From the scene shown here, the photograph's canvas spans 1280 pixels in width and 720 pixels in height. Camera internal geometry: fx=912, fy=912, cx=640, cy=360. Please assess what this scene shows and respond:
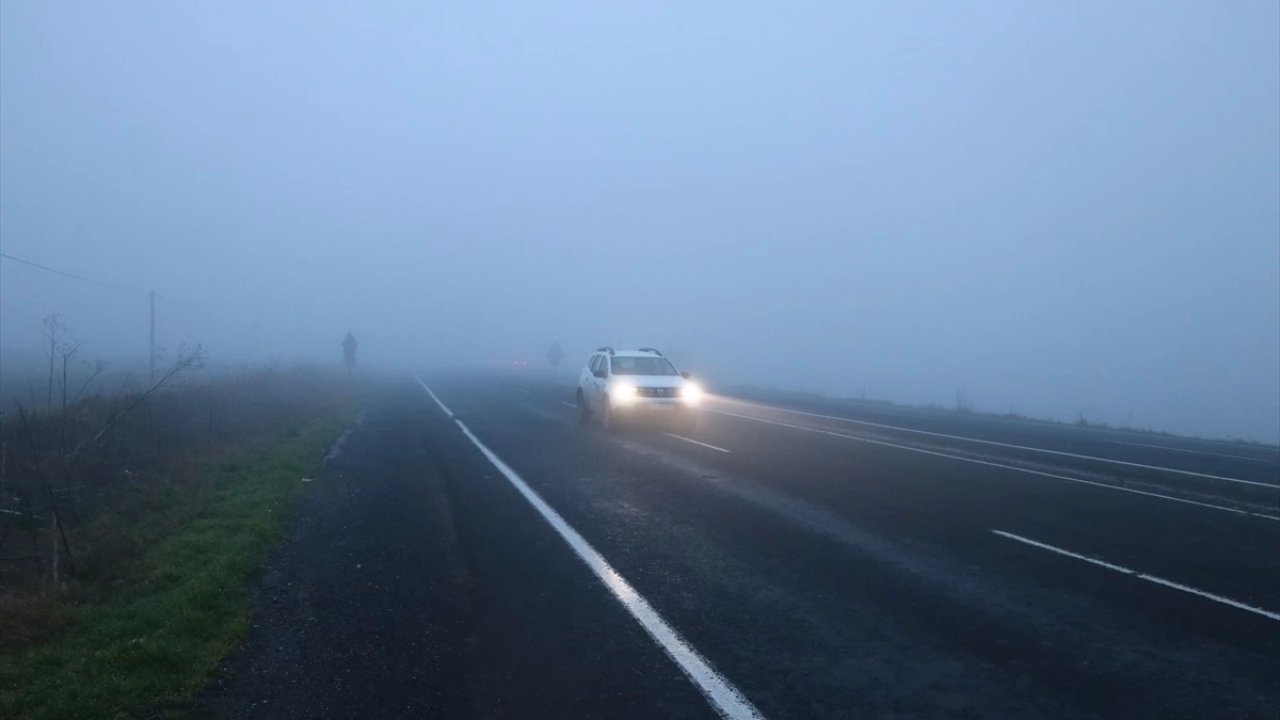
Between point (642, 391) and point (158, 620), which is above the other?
point (642, 391)

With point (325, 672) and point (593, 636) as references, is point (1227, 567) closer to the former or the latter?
point (593, 636)

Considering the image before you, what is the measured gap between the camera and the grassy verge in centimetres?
550

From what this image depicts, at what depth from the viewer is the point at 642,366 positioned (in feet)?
75.2

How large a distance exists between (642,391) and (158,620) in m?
15.2

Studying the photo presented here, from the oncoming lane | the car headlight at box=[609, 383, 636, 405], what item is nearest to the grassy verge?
the oncoming lane

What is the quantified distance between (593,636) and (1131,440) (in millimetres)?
23810

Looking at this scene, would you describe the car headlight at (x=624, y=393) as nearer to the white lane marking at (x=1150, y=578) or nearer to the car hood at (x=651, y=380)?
the car hood at (x=651, y=380)

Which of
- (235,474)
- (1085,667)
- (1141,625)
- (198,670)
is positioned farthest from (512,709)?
(235,474)

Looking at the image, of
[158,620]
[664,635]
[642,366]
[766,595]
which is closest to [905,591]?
[766,595]

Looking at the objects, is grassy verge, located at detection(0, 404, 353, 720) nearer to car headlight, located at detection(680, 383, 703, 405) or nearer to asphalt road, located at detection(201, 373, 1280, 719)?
asphalt road, located at detection(201, 373, 1280, 719)

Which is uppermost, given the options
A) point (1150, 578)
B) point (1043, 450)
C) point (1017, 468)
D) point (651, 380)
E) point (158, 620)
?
point (651, 380)

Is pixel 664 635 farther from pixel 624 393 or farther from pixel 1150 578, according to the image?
pixel 624 393

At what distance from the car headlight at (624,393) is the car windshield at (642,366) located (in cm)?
61

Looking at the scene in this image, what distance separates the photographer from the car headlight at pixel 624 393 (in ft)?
70.7
